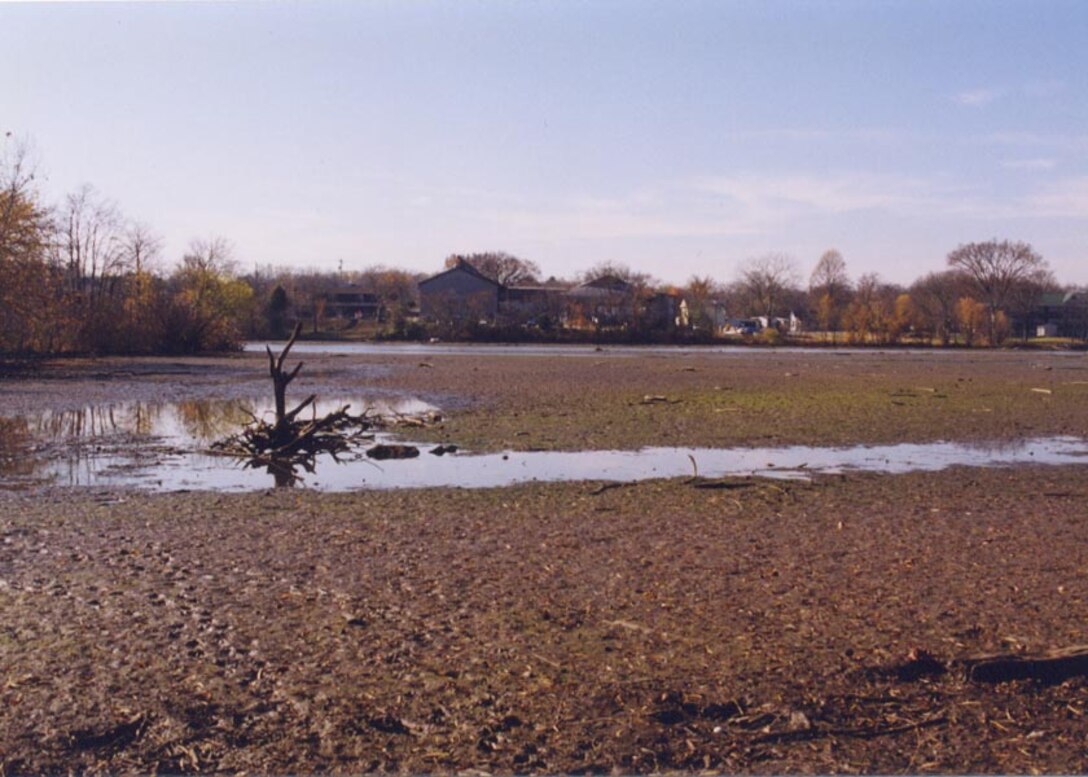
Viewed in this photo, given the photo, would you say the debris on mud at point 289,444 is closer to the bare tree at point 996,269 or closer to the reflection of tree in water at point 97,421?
the reflection of tree in water at point 97,421

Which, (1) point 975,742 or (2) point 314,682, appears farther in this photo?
(2) point 314,682

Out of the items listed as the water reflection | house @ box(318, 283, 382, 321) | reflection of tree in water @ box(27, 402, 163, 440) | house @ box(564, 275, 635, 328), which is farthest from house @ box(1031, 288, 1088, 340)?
reflection of tree in water @ box(27, 402, 163, 440)

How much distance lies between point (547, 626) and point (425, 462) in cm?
969

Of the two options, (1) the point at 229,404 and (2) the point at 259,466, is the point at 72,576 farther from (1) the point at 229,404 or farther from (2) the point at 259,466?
(1) the point at 229,404

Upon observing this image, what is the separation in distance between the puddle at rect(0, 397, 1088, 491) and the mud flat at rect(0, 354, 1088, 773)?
4.33 feet

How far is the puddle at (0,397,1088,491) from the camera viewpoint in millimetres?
14656

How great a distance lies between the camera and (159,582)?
27.3ft

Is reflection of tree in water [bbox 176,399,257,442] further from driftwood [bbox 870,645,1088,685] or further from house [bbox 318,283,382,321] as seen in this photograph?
house [bbox 318,283,382,321]

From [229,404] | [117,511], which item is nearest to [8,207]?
[229,404]

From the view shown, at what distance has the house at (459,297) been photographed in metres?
91.8

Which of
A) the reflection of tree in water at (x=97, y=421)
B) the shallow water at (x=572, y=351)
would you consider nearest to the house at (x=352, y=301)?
the shallow water at (x=572, y=351)

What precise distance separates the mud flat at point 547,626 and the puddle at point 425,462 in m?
1.32

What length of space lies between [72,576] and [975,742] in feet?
22.2

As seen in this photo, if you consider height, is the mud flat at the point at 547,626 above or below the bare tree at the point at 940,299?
below
